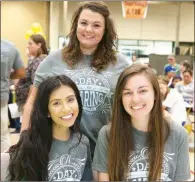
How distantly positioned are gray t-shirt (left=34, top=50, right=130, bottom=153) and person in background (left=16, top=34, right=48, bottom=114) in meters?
0.04

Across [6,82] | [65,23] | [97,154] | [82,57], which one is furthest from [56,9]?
[6,82]

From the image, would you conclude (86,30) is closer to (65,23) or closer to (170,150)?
(65,23)

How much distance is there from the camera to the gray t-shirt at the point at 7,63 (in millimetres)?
1435

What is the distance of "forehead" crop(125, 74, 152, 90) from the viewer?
0.79 meters

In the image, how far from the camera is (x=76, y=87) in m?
0.85

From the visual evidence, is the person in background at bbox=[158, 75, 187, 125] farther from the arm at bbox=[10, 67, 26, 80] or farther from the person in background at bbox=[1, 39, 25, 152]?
the person in background at bbox=[1, 39, 25, 152]

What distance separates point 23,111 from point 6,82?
52 cm

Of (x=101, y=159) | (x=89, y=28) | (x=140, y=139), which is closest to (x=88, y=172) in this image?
(x=101, y=159)

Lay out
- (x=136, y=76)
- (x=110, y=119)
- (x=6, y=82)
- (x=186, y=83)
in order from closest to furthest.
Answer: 1. (x=136, y=76)
2. (x=110, y=119)
3. (x=186, y=83)
4. (x=6, y=82)

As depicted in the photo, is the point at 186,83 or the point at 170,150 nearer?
the point at 170,150

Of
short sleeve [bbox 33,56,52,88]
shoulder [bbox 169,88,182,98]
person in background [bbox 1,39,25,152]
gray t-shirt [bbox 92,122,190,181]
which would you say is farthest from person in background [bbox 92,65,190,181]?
person in background [bbox 1,39,25,152]

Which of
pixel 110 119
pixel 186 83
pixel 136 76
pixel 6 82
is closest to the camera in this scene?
pixel 136 76

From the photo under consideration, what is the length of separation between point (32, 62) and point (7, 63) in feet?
1.71

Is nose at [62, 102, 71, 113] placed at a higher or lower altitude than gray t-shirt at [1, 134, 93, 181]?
higher
